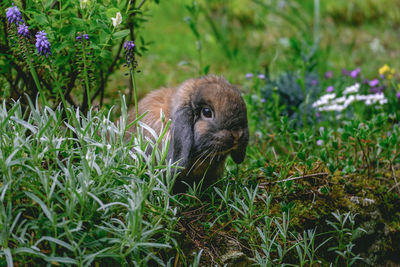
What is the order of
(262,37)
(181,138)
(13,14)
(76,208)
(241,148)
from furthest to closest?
1. (262,37)
2. (241,148)
3. (181,138)
4. (13,14)
5. (76,208)

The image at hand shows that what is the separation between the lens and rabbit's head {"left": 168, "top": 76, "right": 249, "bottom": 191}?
9.35 feet

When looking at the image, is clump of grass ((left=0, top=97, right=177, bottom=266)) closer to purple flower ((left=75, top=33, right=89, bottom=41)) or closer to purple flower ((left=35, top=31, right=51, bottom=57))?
purple flower ((left=35, top=31, right=51, bottom=57))

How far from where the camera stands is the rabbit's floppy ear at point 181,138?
2.83 meters

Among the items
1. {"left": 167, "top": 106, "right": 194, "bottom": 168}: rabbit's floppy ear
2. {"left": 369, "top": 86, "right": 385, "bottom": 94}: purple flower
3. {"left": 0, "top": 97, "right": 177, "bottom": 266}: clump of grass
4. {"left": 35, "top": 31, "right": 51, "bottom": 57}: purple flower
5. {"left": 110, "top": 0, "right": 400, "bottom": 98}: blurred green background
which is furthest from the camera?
{"left": 110, "top": 0, "right": 400, "bottom": 98}: blurred green background

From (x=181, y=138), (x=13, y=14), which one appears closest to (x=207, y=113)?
(x=181, y=138)

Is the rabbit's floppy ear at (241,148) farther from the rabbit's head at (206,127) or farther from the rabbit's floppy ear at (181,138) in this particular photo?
the rabbit's floppy ear at (181,138)

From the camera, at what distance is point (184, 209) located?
8.93 feet

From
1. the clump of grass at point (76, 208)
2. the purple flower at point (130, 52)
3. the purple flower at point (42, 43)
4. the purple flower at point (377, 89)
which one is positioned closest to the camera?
the clump of grass at point (76, 208)

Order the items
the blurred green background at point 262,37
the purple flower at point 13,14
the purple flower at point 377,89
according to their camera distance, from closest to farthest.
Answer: the purple flower at point 13,14 < the purple flower at point 377,89 < the blurred green background at point 262,37

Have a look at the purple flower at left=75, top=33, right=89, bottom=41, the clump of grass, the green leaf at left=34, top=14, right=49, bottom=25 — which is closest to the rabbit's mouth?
the clump of grass

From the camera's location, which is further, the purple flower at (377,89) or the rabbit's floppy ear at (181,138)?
the purple flower at (377,89)

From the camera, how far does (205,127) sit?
9.44 feet

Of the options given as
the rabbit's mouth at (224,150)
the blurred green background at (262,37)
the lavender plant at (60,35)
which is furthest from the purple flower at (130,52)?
the blurred green background at (262,37)

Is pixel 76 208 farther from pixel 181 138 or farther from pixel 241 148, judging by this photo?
pixel 241 148
